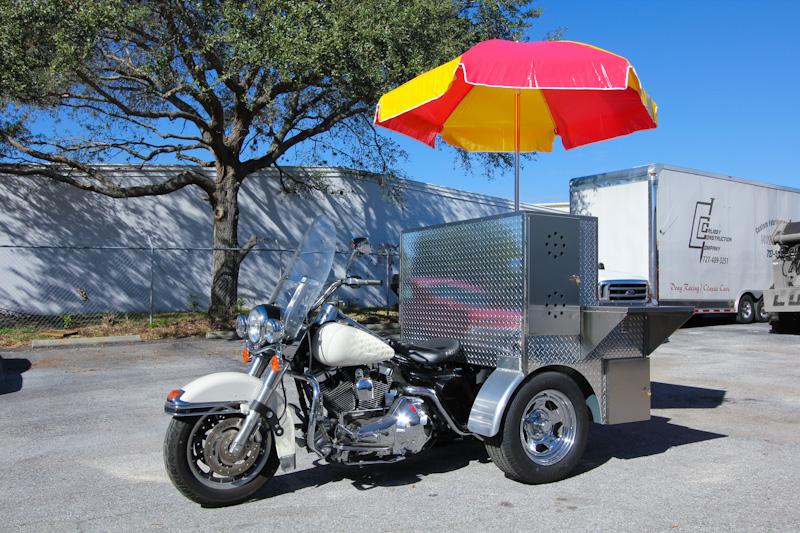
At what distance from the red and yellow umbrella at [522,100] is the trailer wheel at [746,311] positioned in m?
12.7

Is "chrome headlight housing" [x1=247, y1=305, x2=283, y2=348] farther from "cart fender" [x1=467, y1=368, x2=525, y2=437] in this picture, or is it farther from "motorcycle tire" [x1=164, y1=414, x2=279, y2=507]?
"cart fender" [x1=467, y1=368, x2=525, y2=437]

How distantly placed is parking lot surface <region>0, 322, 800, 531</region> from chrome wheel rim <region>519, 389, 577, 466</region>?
23 centimetres

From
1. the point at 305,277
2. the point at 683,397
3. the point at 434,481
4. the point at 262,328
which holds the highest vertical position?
the point at 305,277

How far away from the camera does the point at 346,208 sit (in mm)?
20078

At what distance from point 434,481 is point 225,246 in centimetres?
1243

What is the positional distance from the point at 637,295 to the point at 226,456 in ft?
30.1

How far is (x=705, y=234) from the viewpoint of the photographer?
51.2ft

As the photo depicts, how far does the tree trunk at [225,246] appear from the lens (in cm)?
1584

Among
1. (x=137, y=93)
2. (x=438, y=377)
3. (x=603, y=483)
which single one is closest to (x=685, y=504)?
(x=603, y=483)

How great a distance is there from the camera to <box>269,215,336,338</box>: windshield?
4.23 meters

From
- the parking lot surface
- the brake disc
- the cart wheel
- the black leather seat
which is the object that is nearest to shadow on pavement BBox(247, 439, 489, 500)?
the parking lot surface

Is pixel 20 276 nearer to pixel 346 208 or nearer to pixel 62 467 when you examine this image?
pixel 346 208

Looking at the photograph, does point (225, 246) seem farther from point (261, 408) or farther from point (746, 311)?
point (746, 311)

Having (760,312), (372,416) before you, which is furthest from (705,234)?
(372,416)
